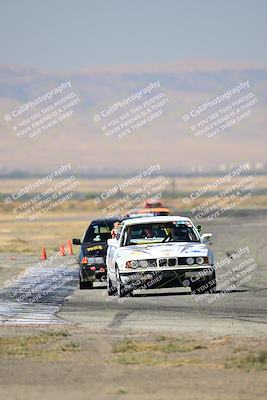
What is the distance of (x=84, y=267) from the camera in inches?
1003

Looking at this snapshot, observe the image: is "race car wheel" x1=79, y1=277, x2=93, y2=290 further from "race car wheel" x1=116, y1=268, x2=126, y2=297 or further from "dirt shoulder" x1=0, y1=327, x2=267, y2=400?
"dirt shoulder" x1=0, y1=327, x2=267, y2=400

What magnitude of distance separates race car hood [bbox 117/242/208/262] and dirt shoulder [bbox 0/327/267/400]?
5.99 metres

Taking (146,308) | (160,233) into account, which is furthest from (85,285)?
(146,308)

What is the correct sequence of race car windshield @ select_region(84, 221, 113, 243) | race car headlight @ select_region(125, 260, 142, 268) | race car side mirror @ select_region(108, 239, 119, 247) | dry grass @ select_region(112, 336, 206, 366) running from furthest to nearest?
race car windshield @ select_region(84, 221, 113, 243) → race car side mirror @ select_region(108, 239, 119, 247) → race car headlight @ select_region(125, 260, 142, 268) → dry grass @ select_region(112, 336, 206, 366)

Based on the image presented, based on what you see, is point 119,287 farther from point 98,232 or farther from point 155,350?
point 155,350

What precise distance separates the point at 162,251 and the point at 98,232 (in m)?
5.07

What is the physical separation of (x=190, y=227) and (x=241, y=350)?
982 cm

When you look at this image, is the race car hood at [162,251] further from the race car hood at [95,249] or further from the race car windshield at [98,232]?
the race car windshield at [98,232]

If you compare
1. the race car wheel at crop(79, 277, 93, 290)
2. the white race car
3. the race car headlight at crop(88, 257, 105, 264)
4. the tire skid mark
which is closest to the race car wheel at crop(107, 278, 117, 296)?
the white race car

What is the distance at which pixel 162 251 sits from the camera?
21.9 m

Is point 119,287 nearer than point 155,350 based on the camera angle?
No

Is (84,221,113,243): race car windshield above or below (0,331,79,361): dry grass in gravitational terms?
above

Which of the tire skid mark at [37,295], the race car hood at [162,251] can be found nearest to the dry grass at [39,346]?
the tire skid mark at [37,295]

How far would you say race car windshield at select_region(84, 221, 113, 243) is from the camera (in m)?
26.5
